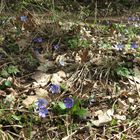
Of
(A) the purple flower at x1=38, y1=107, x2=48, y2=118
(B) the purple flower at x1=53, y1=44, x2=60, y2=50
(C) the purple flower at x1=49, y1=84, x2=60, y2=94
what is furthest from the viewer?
(B) the purple flower at x1=53, y1=44, x2=60, y2=50

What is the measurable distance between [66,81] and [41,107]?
0.47 metres

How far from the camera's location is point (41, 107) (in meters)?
2.17

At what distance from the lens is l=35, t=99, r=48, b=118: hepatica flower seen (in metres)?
2.15

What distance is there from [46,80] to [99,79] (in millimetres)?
370

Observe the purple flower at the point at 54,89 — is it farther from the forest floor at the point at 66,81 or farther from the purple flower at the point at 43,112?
the purple flower at the point at 43,112

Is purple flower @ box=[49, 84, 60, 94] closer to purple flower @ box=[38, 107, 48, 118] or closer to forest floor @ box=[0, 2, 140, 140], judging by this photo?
forest floor @ box=[0, 2, 140, 140]

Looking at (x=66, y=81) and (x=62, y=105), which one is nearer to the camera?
(x=62, y=105)

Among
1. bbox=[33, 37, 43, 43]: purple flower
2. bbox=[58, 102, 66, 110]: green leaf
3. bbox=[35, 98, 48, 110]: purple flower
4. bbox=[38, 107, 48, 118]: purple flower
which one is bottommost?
bbox=[38, 107, 48, 118]: purple flower

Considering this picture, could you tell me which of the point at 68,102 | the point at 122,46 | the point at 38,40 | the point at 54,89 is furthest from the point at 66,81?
the point at 122,46

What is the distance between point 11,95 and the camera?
2.34m

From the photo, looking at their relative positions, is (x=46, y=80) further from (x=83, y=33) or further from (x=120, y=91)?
(x=83, y=33)

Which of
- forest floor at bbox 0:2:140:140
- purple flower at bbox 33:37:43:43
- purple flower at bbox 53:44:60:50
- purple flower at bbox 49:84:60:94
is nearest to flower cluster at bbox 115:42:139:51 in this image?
forest floor at bbox 0:2:140:140

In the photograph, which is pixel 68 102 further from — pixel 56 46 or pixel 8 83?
pixel 56 46

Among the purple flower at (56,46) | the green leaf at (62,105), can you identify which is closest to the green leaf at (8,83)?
the green leaf at (62,105)
